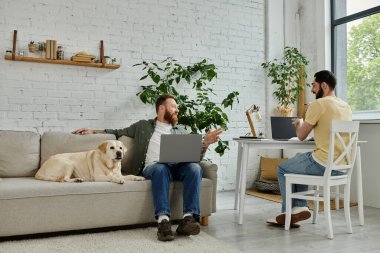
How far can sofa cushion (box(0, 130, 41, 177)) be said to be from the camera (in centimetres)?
307

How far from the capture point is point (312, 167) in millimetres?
2895

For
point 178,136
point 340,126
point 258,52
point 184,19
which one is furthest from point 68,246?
point 258,52

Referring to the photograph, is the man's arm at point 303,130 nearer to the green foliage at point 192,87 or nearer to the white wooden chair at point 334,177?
the white wooden chair at point 334,177

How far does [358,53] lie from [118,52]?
2742mm

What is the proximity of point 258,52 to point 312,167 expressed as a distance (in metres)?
2.49

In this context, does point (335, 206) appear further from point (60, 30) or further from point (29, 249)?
point (60, 30)

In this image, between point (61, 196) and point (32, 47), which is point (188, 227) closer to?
point (61, 196)

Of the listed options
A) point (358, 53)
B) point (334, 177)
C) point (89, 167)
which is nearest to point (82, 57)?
point (89, 167)

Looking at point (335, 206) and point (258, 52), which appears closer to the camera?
point (335, 206)

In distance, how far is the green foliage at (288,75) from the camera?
4.78 meters

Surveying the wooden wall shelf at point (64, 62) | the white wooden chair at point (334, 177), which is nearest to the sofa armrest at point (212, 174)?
the white wooden chair at point (334, 177)

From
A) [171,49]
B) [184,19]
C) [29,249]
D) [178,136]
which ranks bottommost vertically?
[29,249]

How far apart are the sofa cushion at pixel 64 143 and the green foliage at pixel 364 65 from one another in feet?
9.77

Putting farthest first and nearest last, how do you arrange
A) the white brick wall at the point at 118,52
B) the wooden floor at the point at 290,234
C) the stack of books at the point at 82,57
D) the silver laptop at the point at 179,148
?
the stack of books at the point at 82,57 → the white brick wall at the point at 118,52 → the silver laptop at the point at 179,148 → the wooden floor at the point at 290,234
